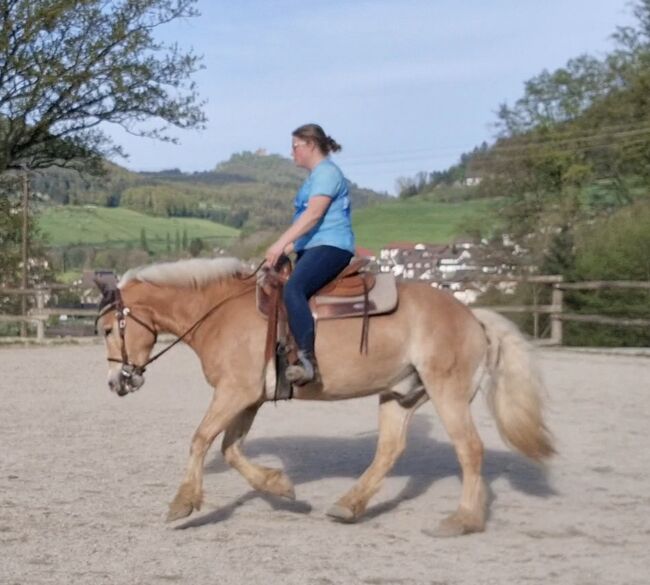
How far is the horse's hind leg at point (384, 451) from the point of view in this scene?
6531mm

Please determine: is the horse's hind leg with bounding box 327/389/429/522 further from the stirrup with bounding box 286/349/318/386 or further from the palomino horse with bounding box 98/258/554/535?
the stirrup with bounding box 286/349/318/386

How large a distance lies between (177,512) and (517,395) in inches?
82.9

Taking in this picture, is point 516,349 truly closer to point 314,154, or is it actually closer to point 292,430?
point 314,154

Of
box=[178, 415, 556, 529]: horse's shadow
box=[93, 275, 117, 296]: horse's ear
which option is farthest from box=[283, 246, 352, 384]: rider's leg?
box=[93, 275, 117, 296]: horse's ear

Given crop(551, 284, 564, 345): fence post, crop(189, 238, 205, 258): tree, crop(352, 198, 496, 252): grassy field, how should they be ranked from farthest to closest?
crop(352, 198, 496, 252): grassy field, crop(189, 238, 205, 258): tree, crop(551, 284, 564, 345): fence post

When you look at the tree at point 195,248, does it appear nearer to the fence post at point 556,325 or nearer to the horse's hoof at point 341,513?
the fence post at point 556,325

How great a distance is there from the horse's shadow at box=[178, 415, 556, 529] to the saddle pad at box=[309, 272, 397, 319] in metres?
1.21

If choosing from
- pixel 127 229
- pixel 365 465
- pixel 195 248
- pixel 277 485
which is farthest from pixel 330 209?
pixel 127 229

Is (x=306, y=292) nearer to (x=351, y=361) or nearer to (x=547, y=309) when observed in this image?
(x=351, y=361)

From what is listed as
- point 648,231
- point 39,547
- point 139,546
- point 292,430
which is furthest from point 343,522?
point 648,231

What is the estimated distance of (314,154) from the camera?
6793 mm

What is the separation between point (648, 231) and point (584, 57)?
95.6ft

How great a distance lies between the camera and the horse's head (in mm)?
6770

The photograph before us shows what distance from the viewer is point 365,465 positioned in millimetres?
8664
